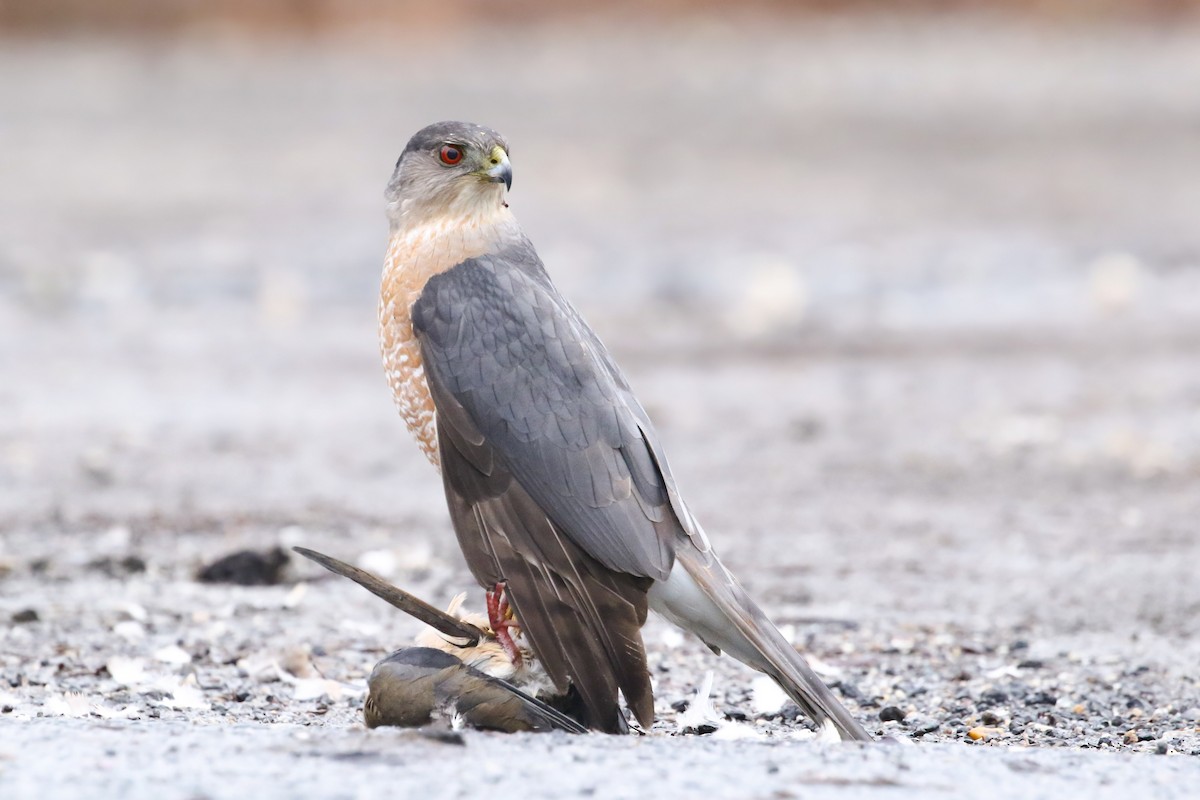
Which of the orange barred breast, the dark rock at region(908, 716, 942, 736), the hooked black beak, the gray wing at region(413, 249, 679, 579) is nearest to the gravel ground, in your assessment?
the dark rock at region(908, 716, 942, 736)

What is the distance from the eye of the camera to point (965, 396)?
1039 centimetres

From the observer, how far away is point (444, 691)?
409 cm

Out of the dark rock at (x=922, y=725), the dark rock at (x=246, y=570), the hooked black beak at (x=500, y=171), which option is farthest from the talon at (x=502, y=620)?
the dark rock at (x=246, y=570)

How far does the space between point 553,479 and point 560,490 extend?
0.11ft

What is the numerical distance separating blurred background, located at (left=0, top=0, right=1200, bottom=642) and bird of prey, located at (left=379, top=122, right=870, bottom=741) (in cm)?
193

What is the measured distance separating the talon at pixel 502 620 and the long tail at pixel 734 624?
344 mm

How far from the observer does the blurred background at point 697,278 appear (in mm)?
7430

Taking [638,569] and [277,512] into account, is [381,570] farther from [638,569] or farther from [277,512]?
[638,569]

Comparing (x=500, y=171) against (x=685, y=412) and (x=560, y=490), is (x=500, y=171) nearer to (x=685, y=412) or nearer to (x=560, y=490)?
(x=560, y=490)

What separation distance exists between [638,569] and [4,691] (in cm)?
174

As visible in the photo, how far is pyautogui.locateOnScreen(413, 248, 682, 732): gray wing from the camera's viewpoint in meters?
4.11

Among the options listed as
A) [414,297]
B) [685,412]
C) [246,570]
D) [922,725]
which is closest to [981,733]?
[922,725]

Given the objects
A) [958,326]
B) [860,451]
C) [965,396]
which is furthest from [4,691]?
[958,326]

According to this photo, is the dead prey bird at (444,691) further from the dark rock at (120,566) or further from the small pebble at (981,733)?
the dark rock at (120,566)
